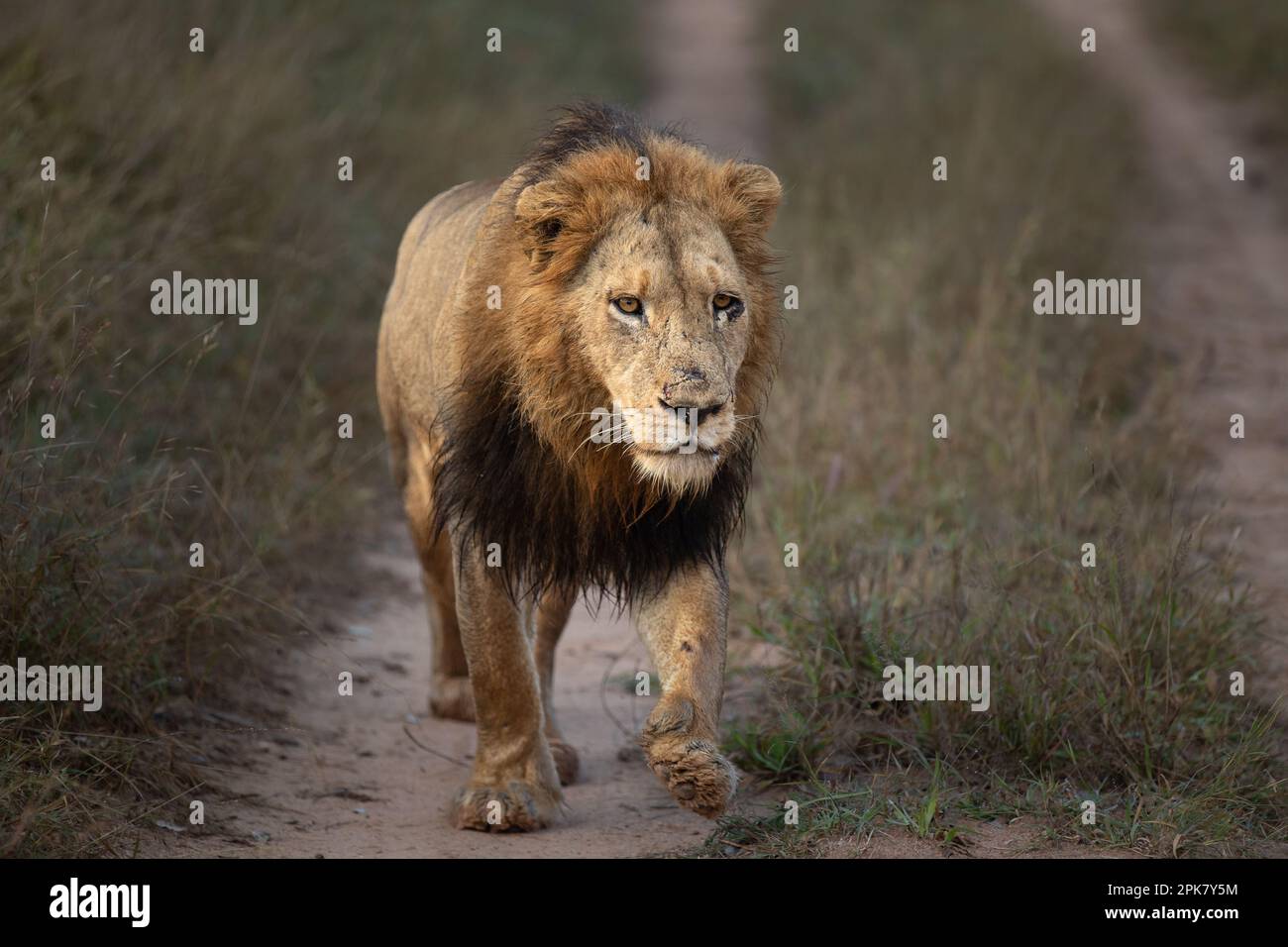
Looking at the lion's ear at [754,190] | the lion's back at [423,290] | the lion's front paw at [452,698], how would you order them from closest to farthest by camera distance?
the lion's ear at [754,190]
the lion's back at [423,290]
the lion's front paw at [452,698]

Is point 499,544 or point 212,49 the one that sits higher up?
point 212,49

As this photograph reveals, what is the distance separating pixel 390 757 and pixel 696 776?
200 centimetres

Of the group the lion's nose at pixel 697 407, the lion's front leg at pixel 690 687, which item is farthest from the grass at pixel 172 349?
the lion's nose at pixel 697 407

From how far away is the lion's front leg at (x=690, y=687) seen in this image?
3.88 meters

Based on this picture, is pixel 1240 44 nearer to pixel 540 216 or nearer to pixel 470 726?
pixel 470 726

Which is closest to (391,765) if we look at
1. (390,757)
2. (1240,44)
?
(390,757)

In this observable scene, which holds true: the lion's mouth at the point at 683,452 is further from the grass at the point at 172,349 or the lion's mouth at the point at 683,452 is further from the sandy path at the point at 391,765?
the grass at the point at 172,349

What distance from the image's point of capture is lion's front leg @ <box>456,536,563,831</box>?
15.4 feet

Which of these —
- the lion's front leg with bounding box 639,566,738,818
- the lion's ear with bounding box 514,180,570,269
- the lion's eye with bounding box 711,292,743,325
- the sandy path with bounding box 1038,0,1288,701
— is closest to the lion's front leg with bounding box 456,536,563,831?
the lion's front leg with bounding box 639,566,738,818

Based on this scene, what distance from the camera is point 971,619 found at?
5.41 meters

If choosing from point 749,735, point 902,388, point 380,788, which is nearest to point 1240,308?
point 902,388
